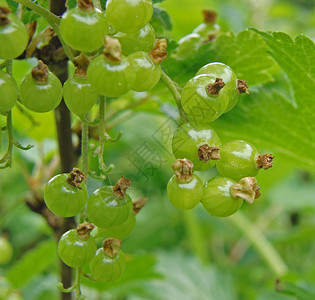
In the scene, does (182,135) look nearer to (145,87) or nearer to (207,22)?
(145,87)

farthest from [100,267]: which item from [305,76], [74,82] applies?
[305,76]

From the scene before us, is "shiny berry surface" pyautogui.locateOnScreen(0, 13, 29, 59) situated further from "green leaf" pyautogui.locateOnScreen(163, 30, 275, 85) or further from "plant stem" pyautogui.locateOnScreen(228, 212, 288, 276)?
"plant stem" pyautogui.locateOnScreen(228, 212, 288, 276)

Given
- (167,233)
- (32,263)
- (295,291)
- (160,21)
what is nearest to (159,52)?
(160,21)

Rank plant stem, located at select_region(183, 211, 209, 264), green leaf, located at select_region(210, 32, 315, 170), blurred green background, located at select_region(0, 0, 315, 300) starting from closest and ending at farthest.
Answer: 1. green leaf, located at select_region(210, 32, 315, 170)
2. blurred green background, located at select_region(0, 0, 315, 300)
3. plant stem, located at select_region(183, 211, 209, 264)

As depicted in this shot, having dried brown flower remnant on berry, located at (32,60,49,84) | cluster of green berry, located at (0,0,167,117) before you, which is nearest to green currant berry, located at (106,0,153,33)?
cluster of green berry, located at (0,0,167,117)

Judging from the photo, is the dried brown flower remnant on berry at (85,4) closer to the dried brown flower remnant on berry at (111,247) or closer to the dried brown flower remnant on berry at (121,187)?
the dried brown flower remnant on berry at (121,187)

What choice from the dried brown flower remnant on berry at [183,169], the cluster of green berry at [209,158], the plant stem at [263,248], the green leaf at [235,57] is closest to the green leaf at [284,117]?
the green leaf at [235,57]
